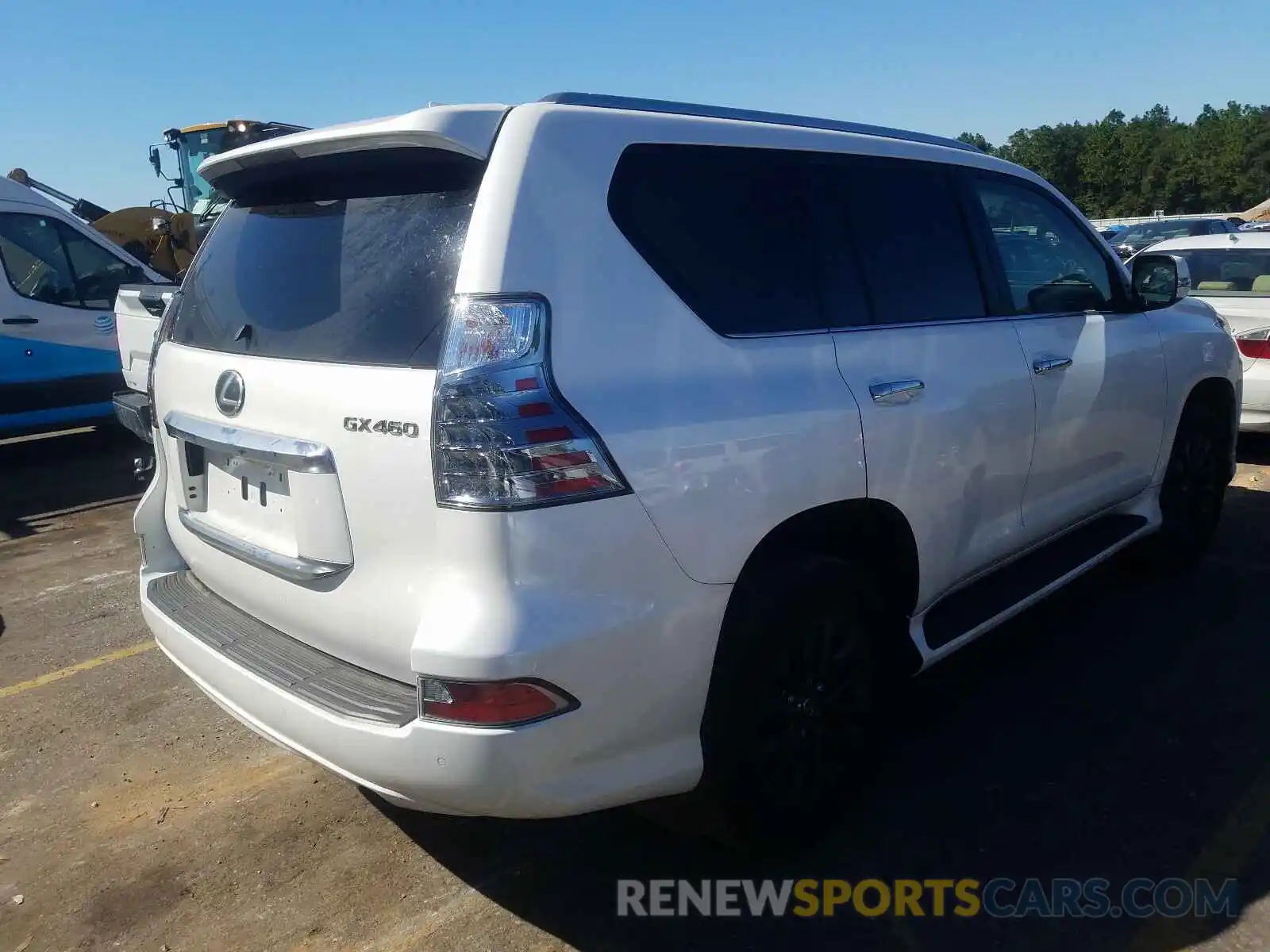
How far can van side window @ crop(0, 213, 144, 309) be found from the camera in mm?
8055

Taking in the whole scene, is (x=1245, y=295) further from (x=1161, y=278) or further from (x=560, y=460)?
(x=560, y=460)

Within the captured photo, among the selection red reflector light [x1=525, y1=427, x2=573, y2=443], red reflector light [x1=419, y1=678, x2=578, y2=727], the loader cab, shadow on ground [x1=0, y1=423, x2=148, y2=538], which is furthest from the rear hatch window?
the loader cab

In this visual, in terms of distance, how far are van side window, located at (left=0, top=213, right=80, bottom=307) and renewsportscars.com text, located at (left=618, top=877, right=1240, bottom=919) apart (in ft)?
24.9

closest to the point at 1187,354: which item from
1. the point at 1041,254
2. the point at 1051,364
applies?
the point at 1041,254

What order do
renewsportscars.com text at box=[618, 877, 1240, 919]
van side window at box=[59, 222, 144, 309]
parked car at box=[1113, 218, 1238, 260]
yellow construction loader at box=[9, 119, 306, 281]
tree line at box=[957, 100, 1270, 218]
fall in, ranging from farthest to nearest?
tree line at box=[957, 100, 1270, 218] → parked car at box=[1113, 218, 1238, 260] → yellow construction loader at box=[9, 119, 306, 281] → van side window at box=[59, 222, 144, 309] → renewsportscars.com text at box=[618, 877, 1240, 919]

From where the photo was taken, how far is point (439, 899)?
280cm

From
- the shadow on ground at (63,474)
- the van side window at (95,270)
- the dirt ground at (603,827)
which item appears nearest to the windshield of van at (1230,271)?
the dirt ground at (603,827)

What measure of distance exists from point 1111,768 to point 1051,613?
1.46 metres

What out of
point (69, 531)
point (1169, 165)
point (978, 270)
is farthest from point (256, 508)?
point (1169, 165)

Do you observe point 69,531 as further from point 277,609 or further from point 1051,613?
point 1051,613

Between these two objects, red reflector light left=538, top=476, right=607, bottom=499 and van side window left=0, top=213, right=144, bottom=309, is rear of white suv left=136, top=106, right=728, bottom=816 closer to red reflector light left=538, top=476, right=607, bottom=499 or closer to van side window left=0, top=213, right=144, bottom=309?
red reflector light left=538, top=476, right=607, bottom=499

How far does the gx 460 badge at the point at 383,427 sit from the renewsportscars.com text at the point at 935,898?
4.77 feet

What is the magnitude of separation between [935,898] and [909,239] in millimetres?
1987

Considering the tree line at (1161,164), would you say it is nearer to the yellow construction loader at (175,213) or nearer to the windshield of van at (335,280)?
the yellow construction loader at (175,213)
